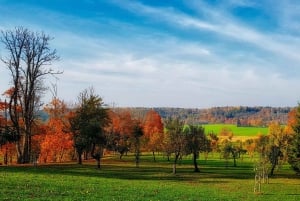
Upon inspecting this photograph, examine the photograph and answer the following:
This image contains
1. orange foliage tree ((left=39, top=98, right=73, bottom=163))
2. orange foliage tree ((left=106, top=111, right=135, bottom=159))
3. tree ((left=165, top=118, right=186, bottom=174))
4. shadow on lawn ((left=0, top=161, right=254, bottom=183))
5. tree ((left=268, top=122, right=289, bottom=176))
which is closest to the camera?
shadow on lawn ((left=0, top=161, right=254, bottom=183))

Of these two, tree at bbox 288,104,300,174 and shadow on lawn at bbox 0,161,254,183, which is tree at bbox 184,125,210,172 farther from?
tree at bbox 288,104,300,174

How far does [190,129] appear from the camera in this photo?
243 feet

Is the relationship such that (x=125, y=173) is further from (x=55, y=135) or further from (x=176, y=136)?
(x=55, y=135)

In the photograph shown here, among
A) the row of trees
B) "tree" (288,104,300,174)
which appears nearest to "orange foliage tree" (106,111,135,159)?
the row of trees

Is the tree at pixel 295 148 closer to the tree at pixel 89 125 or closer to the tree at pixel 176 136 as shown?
the tree at pixel 176 136

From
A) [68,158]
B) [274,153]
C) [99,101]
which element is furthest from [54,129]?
[274,153]

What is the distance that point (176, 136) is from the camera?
228ft

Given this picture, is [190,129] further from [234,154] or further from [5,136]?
[5,136]

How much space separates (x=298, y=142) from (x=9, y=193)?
50.9 metres

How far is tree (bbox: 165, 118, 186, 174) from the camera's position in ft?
226

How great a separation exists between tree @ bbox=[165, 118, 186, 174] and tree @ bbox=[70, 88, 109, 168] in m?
11.4

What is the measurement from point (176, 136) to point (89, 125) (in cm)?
1503

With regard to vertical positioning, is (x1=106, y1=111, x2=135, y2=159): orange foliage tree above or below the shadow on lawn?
above

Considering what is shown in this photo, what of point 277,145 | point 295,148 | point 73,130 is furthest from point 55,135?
point 295,148
